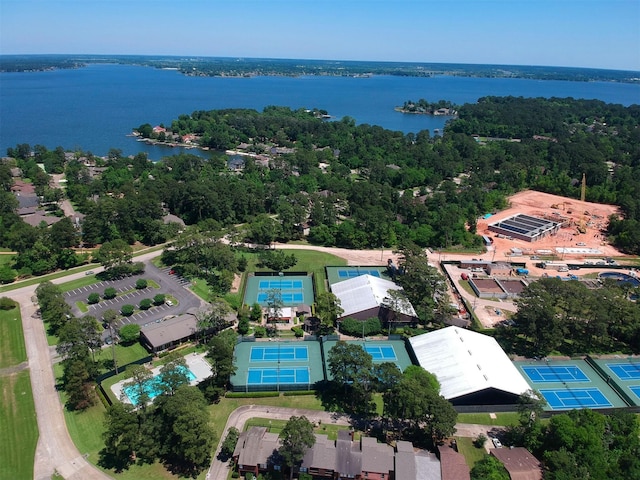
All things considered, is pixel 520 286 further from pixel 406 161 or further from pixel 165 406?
pixel 406 161

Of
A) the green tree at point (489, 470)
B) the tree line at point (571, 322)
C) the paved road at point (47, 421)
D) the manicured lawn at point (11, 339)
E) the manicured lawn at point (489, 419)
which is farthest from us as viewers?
the tree line at point (571, 322)

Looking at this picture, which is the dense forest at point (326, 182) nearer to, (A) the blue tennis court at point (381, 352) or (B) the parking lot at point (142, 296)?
(B) the parking lot at point (142, 296)

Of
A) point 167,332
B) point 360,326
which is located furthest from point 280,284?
point 167,332

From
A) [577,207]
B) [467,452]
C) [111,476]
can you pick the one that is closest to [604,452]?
[467,452]

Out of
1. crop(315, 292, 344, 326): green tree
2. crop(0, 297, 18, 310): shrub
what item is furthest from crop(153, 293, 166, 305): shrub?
crop(315, 292, 344, 326): green tree

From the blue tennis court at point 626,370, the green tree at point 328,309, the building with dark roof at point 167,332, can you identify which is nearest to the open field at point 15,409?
the building with dark roof at point 167,332
